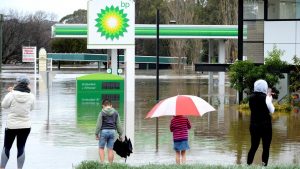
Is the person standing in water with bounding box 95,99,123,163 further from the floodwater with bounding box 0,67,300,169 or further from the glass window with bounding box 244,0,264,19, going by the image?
the glass window with bounding box 244,0,264,19

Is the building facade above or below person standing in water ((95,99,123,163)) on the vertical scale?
above

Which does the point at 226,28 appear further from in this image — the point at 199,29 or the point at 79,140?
the point at 79,140

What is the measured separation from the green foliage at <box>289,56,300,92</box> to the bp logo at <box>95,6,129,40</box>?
806cm

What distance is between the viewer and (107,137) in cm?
1354

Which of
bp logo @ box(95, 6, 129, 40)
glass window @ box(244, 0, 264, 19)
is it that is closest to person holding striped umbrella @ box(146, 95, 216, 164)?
glass window @ box(244, 0, 264, 19)

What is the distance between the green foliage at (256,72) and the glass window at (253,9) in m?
1.92

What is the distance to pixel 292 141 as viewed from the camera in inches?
715

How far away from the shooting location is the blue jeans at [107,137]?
1347cm

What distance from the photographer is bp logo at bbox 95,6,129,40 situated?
32.6m

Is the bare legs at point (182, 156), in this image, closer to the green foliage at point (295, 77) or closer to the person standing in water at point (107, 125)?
the person standing in water at point (107, 125)

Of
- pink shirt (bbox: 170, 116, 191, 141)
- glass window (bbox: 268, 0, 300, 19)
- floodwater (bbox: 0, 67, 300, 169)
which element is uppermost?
glass window (bbox: 268, 0, 300, 19)

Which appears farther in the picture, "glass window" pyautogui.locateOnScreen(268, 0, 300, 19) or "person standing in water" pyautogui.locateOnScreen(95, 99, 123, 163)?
"glass window" pyautogui.locateOnScreen(268, 0, 300, 19)

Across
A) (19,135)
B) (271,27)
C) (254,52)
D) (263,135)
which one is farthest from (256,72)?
(19,135)

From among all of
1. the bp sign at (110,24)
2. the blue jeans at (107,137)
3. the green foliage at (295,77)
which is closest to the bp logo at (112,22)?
the bp sign at (110,24)
